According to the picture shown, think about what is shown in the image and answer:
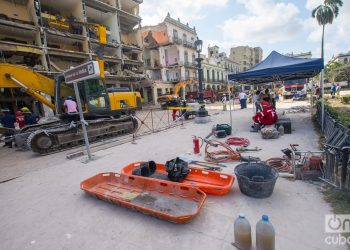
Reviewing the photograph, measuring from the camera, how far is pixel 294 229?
2.57 metres

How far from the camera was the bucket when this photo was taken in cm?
326

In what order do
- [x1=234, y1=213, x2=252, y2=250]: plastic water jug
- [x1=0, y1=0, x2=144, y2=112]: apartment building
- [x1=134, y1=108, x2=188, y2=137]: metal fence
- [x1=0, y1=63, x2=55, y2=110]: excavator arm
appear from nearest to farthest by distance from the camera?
1. [x1=234, y1=213, x2=252, y2=250]: plastic water jug
2. [x1=0, y1=63, x2=55, y2=110]: excavator arm
3. [x1=134, y1=108, x2=188, y2=137]: metal fence
4. [x1=0, y1=0, x2=144, y2=112]: apartment building

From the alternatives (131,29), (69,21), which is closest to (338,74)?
(131,29)

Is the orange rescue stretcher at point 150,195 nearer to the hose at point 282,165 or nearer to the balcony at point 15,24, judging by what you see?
the hose at point 282,165

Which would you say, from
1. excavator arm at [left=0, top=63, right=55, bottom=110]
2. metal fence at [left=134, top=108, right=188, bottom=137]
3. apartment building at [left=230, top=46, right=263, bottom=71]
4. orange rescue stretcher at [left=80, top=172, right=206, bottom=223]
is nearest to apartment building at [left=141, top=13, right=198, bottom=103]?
metal fence at [left=134, top=108, right=188, bottom=137]

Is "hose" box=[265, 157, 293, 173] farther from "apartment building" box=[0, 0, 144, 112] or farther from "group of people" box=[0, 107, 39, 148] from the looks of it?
"apartment building" box=[0, 0, 144, 112]

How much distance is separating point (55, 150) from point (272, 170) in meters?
7.98

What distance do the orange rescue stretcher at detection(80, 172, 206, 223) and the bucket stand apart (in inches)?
32.8

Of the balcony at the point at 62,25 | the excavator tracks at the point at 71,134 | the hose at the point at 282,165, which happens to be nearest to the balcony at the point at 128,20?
the balcony at the point at 62,25

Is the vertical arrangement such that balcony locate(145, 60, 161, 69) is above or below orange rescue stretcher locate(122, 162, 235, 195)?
above

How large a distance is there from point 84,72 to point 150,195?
3630mm

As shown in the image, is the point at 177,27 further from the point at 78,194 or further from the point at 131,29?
the point at 78,194

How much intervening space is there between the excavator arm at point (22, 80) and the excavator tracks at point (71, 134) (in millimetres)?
1675

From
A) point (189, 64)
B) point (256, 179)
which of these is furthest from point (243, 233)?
point (189, 64)
